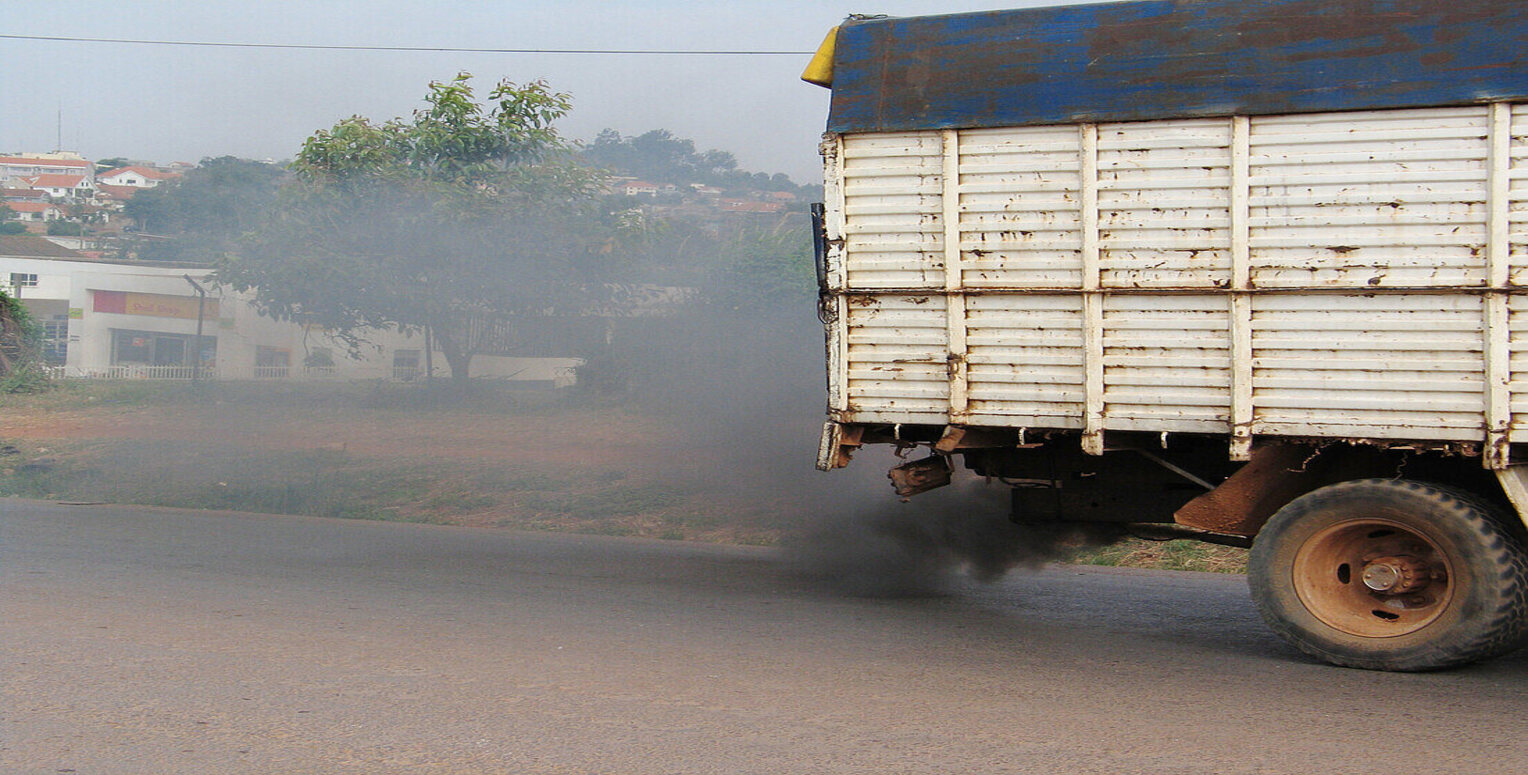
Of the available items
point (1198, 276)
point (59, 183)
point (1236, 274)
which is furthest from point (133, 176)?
point (1236, 274)

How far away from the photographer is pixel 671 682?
5664 mm

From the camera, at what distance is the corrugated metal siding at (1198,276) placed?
5.73m

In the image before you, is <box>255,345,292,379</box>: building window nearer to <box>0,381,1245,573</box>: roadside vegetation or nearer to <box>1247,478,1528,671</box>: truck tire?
<box>0,381,1245,573</box>: roadside vegetation

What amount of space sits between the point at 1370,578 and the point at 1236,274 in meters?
1.64

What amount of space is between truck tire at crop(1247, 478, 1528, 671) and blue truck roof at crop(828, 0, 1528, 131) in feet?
6.30

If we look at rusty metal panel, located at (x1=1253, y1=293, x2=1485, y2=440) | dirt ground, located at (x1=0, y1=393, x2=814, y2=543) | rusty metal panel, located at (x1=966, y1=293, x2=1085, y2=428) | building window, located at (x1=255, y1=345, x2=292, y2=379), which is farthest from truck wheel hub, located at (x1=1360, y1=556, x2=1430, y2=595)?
building window, located at (x1=255, y1=345, x2=292, y2=379)

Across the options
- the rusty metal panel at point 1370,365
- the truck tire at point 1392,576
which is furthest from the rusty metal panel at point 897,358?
the truck tire at point 1392,576

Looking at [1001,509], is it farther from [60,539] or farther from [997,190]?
[60,539]

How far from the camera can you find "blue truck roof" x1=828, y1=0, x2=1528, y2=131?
5.74 metres

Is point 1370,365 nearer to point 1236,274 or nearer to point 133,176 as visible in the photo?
point 1236,274

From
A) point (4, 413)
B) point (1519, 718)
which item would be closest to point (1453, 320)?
point (1519, 718)

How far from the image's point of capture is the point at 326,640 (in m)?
6.53

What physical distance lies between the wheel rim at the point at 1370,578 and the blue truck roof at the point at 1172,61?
212cm

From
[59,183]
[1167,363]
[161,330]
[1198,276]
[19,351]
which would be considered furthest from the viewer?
[59,183]
